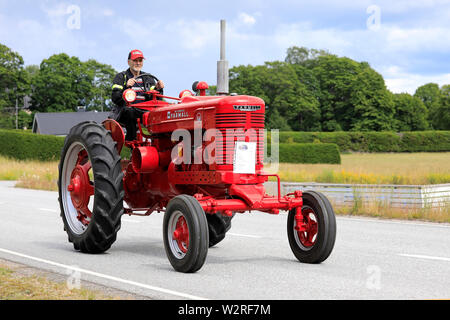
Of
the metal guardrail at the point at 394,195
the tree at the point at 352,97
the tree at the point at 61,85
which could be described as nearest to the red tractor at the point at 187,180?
the metal guardrail at the point at 394,195

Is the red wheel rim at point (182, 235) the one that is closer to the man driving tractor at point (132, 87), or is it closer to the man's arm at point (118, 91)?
the man driving tractor at point (132, 87)

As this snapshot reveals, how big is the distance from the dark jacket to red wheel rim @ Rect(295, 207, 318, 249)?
296 cm

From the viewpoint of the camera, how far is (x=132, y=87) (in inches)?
377

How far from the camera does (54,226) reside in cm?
1255

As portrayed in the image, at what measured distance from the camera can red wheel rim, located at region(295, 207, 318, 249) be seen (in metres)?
8.08

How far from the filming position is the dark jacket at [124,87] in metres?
9.41

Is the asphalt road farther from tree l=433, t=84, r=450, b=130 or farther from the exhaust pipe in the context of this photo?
tree l=433, t=84, r=450, b=130

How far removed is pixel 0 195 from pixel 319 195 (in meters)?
15.5

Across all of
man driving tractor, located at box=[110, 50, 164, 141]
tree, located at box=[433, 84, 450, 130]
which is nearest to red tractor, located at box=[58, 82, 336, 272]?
man driving tractor, located at box=[110, 50, 164, 141]

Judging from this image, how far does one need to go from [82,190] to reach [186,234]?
8.39 ft

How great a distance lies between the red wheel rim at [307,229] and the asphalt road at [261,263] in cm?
30

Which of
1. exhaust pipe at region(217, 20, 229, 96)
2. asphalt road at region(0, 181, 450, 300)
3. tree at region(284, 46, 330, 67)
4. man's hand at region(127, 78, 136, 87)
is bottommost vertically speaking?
asphalt road at region(0, 181, 450, 300)

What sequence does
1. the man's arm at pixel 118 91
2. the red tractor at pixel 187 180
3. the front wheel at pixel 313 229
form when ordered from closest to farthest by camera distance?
1. the red tractor at pixel 187 180
2. the front wheel at pixel 313 229
3. the man's arm at pixel 118 91
